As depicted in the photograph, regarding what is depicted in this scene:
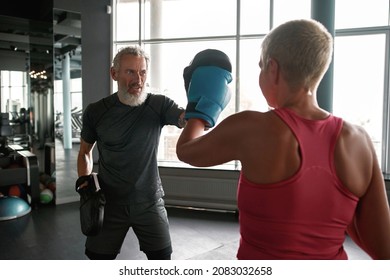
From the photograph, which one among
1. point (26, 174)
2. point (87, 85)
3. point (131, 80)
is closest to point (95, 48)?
point (87, 85)

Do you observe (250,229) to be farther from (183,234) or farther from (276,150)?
(183,234)

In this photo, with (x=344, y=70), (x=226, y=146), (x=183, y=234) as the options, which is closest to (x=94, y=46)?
(x=183, y=234)

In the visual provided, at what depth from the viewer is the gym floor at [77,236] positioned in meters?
3.26

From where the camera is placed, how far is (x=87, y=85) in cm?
531

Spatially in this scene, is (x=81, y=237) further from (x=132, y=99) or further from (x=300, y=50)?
(x=300, y=50)

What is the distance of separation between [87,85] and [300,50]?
4.94 m

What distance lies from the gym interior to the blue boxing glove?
3.37 meters

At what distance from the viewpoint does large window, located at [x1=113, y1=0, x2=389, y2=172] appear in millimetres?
4469

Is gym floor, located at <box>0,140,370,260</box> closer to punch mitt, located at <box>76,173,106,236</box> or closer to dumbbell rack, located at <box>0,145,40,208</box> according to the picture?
dumbbell rack, located at <box>0,145,40,208</box>

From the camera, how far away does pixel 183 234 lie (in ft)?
12.7

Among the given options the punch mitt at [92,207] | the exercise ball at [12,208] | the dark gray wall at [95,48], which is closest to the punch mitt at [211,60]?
the punch mitt at [92,207]

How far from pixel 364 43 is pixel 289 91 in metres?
4.31

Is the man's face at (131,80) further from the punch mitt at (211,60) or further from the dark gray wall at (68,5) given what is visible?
the dark gray wall at (68,5)

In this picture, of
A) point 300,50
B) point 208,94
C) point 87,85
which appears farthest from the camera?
point 87,85
